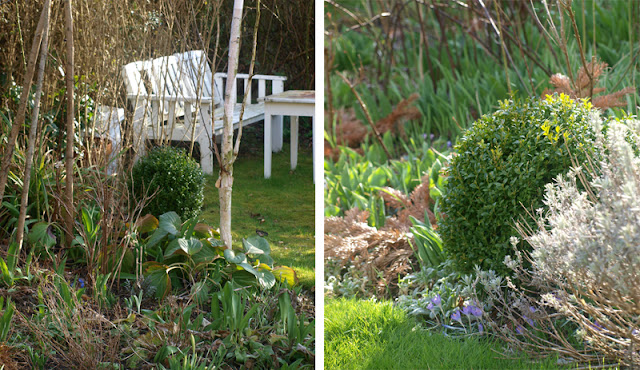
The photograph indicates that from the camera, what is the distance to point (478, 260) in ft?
8.72

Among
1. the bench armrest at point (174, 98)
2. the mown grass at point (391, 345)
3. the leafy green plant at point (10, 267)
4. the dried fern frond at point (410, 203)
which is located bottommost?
the mown grass at point (391, 345)

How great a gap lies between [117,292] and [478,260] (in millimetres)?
1642

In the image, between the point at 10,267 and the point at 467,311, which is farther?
the point at 10,267

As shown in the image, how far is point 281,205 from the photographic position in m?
3.12

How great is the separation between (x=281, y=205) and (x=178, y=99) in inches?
42.4

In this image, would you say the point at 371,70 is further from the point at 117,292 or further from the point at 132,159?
the point at 117,292

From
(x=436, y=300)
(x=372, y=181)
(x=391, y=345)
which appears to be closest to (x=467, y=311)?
(x=436, y=300)

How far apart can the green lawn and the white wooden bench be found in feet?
0.82

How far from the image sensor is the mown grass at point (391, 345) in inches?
90.9

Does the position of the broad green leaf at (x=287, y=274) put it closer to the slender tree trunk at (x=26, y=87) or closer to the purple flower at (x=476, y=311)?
the purple flower at (x=476, y=311)

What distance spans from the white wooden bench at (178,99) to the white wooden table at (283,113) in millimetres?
212

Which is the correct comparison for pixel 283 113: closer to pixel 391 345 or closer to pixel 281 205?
pixel 281 205

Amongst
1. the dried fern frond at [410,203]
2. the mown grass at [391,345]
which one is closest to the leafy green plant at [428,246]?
the dried fern frond at [410,203]

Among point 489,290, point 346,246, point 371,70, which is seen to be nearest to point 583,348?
point 489,290
